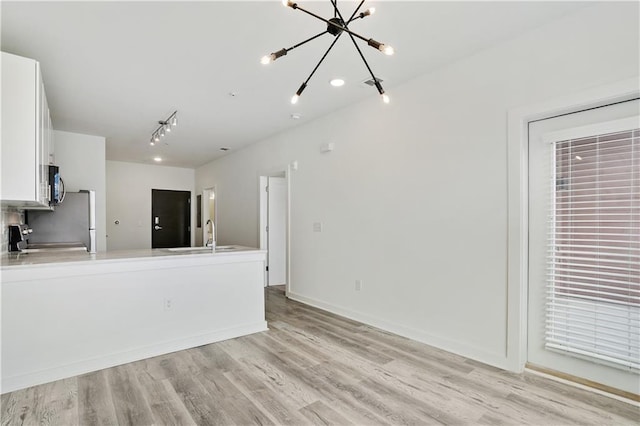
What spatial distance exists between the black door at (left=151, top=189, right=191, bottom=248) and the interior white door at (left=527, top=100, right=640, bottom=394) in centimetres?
795

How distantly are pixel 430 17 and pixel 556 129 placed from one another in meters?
1.26

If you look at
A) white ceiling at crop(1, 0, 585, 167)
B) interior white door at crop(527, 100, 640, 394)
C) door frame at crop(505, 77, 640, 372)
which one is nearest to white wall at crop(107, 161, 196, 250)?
white ceiling at crop(1, 0, 585, 167)

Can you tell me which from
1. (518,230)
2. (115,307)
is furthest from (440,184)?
(115,307)

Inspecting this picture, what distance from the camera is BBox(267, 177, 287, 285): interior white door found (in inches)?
234

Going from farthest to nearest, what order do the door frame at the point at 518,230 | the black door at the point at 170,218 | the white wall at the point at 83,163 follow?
the black door at the point at 170,218 → the white wall at the point at 83,163 → the door frame at the point at 518,230

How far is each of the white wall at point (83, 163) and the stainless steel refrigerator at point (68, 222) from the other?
53 cm

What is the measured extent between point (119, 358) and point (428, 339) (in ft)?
9.03

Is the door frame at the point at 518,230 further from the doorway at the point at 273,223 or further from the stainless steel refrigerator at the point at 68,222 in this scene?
the stainless steel refrigerator at the point at 68,222

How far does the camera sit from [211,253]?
3514 millimetres

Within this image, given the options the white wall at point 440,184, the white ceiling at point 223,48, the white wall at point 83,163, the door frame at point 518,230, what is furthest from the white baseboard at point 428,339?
the white wall at point 83,163

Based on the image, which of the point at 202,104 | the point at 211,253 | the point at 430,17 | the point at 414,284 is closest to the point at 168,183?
the point at 202,104

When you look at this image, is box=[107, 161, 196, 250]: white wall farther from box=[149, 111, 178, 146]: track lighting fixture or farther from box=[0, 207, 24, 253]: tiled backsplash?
box=[0, 207, 24, 253]: tiled backsplash

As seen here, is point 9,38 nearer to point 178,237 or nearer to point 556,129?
point 556,129

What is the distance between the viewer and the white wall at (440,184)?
7.95 feet
